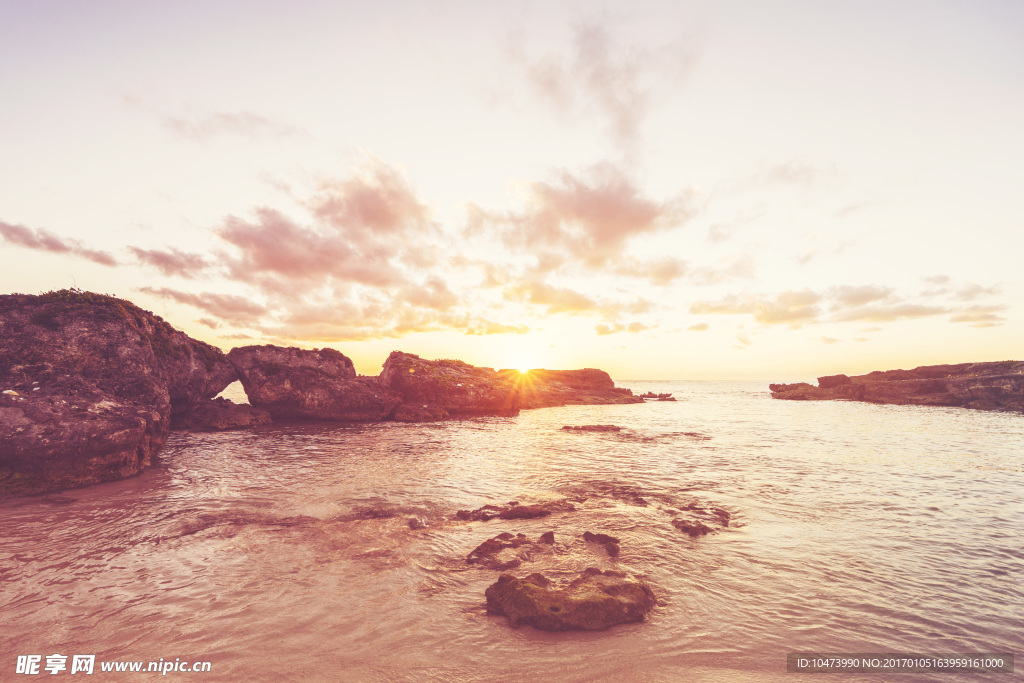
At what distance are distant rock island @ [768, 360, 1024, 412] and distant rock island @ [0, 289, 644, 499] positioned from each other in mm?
71060

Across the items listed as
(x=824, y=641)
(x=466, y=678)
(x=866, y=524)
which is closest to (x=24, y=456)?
(x=466, y=678)

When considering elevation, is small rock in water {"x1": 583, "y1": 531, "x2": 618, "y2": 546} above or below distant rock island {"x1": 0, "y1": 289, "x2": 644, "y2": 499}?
below

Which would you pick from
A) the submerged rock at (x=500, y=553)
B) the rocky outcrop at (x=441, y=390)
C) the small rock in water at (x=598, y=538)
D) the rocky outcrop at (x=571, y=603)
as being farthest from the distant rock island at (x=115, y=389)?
the small rock in water at (x=598, y=538)

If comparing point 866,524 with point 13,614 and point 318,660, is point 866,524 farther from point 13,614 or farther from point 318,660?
point 13,614

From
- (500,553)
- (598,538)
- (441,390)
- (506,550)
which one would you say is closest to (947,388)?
(441,390)

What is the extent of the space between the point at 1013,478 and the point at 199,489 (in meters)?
31.3

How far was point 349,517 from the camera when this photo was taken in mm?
11016

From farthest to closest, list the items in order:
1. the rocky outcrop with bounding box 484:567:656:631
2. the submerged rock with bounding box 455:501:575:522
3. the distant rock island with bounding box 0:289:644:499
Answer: the distant rock island with bounding box 0:289:644:499 → the submerged rock with bounding box 455:501:575:522 → the rocky outcrop with bounding box 484:567:656:631

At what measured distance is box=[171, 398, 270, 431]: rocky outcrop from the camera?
2658cm

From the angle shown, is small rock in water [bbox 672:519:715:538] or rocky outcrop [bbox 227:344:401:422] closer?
small rock in water [bbox 672:519:715:538]

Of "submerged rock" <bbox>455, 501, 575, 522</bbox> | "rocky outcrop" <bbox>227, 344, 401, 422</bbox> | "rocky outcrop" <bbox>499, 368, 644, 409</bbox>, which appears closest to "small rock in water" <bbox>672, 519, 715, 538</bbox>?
"submerged rock" <bbox>455, 501, 575, 522</bbox>

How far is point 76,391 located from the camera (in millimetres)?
15016

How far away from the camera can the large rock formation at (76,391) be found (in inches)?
508

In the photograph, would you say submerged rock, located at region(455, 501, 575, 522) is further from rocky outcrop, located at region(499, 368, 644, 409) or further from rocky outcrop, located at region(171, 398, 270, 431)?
rocky outcrop, located at region(499, 368, 644, 409)
